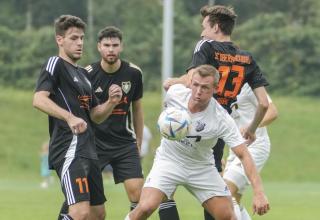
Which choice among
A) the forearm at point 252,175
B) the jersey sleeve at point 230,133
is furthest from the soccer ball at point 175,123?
the forearm at point 252,175

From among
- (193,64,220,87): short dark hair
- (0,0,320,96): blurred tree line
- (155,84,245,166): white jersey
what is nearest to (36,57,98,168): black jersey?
(155,84,245,166): white jersey

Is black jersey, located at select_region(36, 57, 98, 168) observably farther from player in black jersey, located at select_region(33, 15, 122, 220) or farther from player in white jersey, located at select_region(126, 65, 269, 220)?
player in white jersey, located at select_region(126, 65, 269, 220)

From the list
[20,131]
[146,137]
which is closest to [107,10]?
[20,131]

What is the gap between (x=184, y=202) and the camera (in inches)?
698

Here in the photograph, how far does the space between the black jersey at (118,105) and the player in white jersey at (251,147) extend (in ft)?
4.46

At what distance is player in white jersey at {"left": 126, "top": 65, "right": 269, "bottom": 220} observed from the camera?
30.6 ft

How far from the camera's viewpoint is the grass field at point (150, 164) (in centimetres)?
1574

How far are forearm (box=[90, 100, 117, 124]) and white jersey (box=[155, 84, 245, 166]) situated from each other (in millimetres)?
598

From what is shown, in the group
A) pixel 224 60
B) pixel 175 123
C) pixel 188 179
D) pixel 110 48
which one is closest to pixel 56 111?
pixel 175 123

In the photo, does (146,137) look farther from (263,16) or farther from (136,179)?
(263,16)

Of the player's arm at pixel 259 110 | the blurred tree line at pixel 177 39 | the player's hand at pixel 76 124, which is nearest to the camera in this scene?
the player's hand at pixel 76 124

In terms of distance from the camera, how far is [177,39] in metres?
56.3

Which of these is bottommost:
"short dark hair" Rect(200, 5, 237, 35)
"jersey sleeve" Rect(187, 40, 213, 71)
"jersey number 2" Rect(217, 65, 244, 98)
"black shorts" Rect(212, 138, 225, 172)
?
"black shorts" Rect(212, 138, 225, 172)

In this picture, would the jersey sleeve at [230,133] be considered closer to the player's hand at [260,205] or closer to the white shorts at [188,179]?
the white shorts at [188,179]
